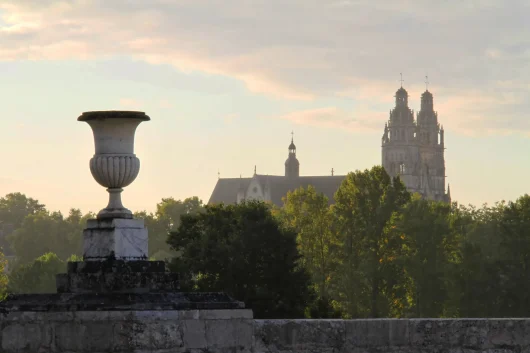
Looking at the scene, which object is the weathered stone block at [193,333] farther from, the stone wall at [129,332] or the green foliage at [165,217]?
the green foliage at [165,217]

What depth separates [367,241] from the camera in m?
82.3

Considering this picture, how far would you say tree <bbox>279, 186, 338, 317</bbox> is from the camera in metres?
81.7

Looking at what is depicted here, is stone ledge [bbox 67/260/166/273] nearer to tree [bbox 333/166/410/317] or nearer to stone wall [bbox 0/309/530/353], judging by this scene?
stone wall [bbox 0/309/530/353]

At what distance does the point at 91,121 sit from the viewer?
13734mm

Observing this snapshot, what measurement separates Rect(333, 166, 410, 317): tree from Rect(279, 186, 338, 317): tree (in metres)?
0.73

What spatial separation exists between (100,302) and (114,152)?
5.21 feet

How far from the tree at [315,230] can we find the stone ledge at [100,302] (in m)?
65.7

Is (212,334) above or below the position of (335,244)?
below

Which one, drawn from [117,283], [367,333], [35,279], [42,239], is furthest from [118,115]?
[42,239]

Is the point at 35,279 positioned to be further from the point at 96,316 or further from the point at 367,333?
the point at 96,316

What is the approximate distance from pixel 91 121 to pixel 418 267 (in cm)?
6575

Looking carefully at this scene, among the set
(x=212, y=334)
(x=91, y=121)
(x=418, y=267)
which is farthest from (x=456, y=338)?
(x=418, y=267)

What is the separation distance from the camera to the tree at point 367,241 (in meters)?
78.3

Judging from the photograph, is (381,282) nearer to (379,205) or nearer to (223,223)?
(379,205)
